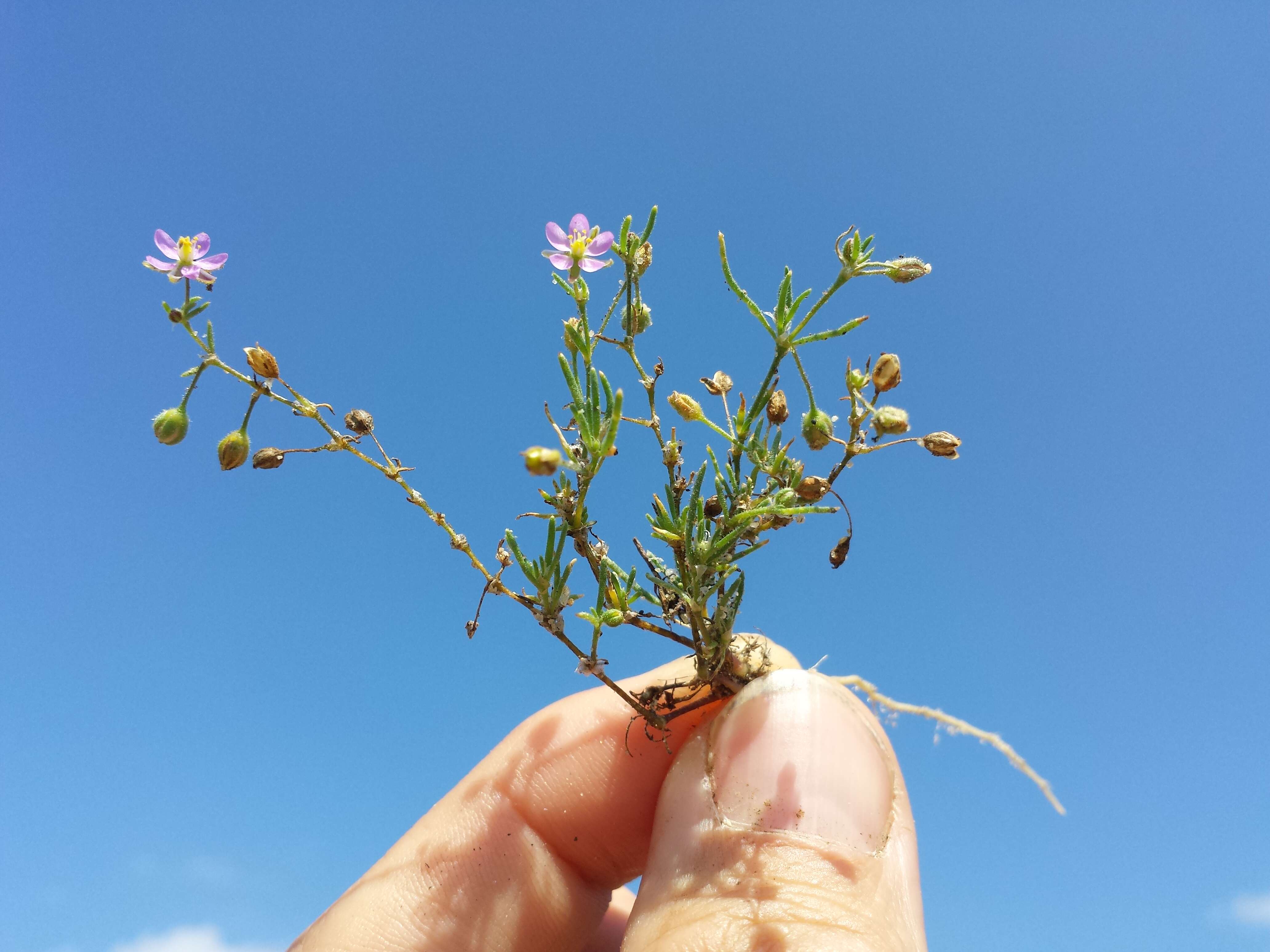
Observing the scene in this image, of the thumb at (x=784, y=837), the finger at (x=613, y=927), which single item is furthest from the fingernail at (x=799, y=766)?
the finger at (x=613, y=927)

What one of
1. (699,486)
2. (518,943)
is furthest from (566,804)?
(699,486)

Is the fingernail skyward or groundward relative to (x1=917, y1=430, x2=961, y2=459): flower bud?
groundward

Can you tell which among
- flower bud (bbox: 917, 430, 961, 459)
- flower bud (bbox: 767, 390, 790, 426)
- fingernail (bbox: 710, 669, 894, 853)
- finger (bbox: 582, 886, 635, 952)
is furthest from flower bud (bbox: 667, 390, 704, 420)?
finger (bbox: 582, 886, 635, 952)

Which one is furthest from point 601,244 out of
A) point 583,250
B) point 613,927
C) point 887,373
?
point 613,927

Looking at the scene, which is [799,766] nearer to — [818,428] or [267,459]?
[818,428]

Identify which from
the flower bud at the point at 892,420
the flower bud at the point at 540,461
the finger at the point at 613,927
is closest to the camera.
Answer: the flower bud at the point at 540,461

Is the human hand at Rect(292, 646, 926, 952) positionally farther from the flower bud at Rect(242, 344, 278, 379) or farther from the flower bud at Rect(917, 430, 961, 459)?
the flower bud at Rect(242, 344, 278, 379)

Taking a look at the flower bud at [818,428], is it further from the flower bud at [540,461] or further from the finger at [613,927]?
the finger at [613,927]
